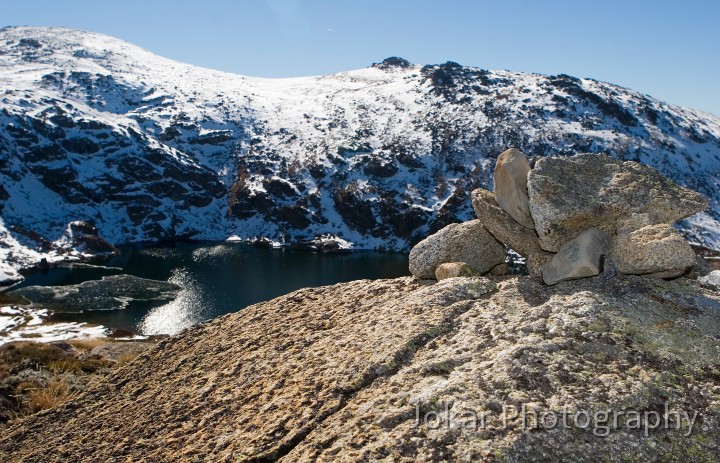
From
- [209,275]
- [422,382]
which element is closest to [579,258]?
[422,382]

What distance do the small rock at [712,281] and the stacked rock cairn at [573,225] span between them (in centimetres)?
27

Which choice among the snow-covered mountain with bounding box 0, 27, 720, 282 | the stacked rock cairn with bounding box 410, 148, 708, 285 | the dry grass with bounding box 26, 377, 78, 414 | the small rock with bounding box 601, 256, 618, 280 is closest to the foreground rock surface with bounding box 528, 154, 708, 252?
the stacked rock cairn with bounding box 410, 148, 708, 285

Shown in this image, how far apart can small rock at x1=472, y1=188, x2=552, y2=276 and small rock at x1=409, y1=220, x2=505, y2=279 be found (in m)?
0.22

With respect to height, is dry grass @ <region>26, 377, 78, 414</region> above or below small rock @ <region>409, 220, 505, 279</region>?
below

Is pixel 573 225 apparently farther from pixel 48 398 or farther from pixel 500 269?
pixel 48 398

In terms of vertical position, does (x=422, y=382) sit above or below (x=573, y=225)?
below

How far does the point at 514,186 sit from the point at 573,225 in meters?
1.58

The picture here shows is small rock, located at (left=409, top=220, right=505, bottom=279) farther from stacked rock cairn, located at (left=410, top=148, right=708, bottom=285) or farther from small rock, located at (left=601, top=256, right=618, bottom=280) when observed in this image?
small rock, located at (left=601, top=256, right=618, bottom=280)

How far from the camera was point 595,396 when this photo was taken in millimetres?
4934

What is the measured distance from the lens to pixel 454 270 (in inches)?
318

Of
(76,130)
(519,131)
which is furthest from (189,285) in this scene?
(519,131)

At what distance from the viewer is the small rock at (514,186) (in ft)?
28.5

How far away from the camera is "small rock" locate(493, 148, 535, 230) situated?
869 cm

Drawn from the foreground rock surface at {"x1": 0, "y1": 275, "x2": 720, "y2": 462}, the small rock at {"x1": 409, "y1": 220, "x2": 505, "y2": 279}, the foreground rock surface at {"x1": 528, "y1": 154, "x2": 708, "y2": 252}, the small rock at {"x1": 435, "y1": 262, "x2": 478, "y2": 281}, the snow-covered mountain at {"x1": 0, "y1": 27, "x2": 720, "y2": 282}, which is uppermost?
the snow-covered mountain at {"x1": 0, "y1": 27, "x2": 720, "y2": 282}
